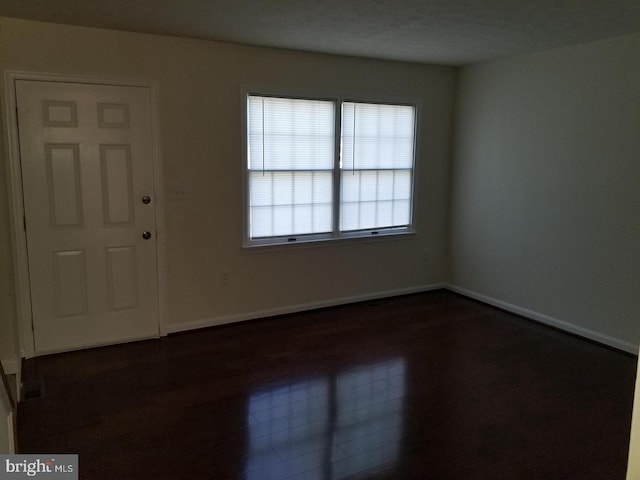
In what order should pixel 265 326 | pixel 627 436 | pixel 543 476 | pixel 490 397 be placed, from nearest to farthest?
pixel 543 476 < pixel 627 436 < pixel 490 397 < pixel 265 326

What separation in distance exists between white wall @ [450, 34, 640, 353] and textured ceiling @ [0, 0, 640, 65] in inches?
15.1

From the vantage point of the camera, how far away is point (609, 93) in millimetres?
3955

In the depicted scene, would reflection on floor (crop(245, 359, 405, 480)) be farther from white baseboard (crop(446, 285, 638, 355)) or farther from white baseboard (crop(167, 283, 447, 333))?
white baseboard (crop(446, 285, 638, 355))

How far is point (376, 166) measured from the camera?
17.0 feet

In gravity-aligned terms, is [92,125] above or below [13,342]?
above

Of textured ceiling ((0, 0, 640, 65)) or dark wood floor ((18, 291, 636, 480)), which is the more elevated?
textured ceiling ((0, 0, 640, 65))

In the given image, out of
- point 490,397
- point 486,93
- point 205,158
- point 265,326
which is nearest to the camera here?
point 490,397

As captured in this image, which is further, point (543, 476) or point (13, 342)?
point (13, 342)

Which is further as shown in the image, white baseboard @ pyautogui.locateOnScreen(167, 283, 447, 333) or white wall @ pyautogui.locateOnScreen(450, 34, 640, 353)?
white baseboard @ pyautogui.locateOnScreen(167, 283, 447, 333)

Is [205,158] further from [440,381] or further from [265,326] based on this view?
[440,381]

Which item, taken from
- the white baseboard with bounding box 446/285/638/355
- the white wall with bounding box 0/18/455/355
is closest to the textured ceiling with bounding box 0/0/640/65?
the white wall with bounding box 0/18/455/355

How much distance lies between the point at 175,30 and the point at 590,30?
3.08 meters

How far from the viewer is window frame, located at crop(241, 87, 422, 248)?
4.41 metres

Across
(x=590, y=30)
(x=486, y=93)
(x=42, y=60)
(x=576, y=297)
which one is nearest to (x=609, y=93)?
(x=590, y=30)
